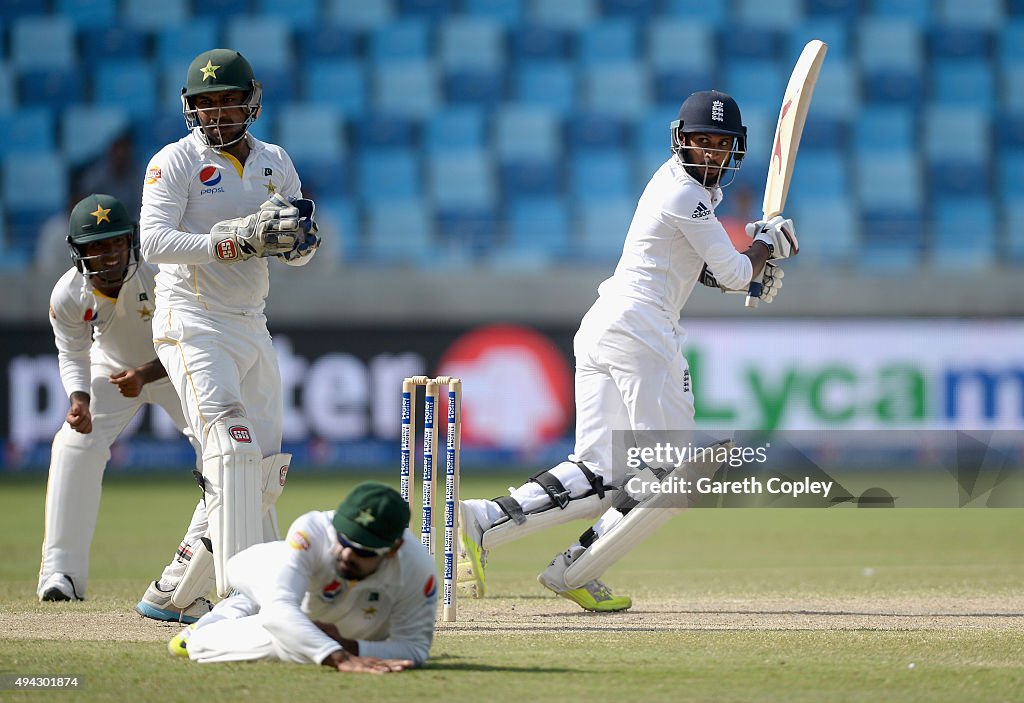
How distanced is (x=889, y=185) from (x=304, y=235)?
12822 mm

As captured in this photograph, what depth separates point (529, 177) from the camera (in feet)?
54.6

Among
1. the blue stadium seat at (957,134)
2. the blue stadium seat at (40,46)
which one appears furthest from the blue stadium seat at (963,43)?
the blue stadium seat at (40,46)

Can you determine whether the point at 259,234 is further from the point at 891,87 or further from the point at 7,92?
the point at 891,87

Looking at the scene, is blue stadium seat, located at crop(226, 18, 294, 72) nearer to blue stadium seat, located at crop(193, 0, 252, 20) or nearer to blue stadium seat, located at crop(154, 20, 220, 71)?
blue stadium seat, located at crop(154, 20, 220, 71)

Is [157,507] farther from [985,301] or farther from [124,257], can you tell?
[985,301]

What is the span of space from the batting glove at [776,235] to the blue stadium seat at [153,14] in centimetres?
1256

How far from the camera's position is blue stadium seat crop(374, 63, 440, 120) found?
55.8 feet

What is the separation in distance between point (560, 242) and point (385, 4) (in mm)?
4948

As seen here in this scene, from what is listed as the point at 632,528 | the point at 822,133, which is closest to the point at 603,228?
the point at 822,133

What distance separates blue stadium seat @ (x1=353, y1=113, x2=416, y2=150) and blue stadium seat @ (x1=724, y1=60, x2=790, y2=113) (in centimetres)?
379

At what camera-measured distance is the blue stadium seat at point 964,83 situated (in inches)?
684

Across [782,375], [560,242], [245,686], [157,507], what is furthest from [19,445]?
[245,686]

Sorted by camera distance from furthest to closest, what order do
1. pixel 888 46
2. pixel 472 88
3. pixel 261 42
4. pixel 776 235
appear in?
pixel 888 46, pixel 472 88, pixel 261 42, pixel 776 235

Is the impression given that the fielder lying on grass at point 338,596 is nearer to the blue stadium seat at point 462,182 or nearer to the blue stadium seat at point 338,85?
the blue stadium seat at point 462,182
